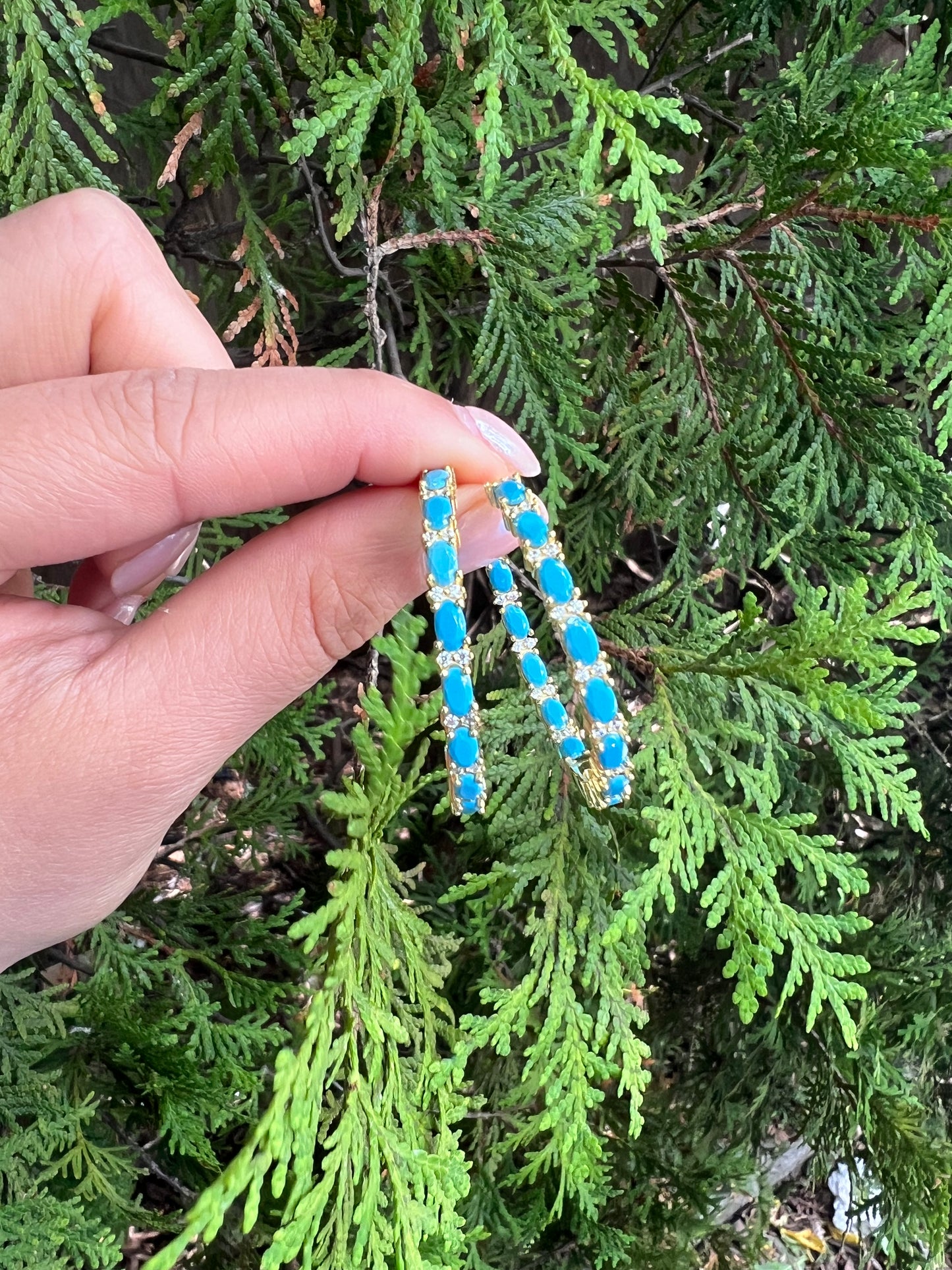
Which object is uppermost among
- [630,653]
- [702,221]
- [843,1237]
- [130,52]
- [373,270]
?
[130,52]

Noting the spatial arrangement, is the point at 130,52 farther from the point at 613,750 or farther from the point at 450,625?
the point at 613,750

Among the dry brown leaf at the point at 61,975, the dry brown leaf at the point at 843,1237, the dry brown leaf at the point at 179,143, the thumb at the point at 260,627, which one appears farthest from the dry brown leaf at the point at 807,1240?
the dry brown leaf at the point at 179,143

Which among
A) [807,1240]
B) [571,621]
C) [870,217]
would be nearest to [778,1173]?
[807,1240]

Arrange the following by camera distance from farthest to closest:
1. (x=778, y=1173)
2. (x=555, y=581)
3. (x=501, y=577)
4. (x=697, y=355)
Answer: (x=778, y=1173) < (x=697, y=355) < (x=501, y=577) < (x=555, y=581)

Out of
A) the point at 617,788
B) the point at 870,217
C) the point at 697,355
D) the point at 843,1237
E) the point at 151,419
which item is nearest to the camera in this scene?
the point at 151,419

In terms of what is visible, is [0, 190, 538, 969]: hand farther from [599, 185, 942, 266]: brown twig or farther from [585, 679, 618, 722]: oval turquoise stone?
[599, 185, 942, 266]: brown twig

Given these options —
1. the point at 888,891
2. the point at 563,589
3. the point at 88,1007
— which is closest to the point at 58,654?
the point at 563,589

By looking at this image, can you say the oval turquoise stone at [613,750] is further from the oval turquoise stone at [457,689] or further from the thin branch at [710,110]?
the thin branch at [710,110]
